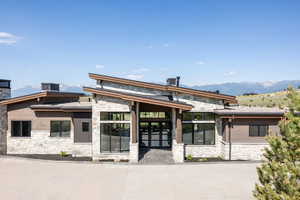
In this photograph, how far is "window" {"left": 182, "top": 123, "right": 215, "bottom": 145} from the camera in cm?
1900

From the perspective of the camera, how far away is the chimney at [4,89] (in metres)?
21.6

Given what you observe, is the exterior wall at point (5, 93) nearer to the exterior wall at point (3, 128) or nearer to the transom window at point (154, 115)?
the exterior wall at point (3, 128)

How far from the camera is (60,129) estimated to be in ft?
66.8

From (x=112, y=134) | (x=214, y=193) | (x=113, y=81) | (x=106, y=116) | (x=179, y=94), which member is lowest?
(x=214, y=193)

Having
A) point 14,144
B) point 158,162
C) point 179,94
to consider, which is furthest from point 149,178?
point 14,144

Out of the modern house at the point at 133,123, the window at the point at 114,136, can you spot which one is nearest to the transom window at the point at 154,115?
the modern house at the point at 133,123

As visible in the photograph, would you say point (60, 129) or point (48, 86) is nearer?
point (60, 129)

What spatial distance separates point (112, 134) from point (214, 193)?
9575 millimetres

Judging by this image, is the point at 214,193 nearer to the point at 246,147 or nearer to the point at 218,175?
the point at 218,175

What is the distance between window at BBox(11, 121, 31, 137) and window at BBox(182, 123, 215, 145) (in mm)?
14982

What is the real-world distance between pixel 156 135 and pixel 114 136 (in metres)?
4.30

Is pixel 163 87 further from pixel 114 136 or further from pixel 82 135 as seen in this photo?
pixel 82 135

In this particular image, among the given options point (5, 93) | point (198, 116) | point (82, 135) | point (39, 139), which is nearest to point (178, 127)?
point (198, 116)

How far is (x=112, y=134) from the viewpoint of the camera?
18.0m
